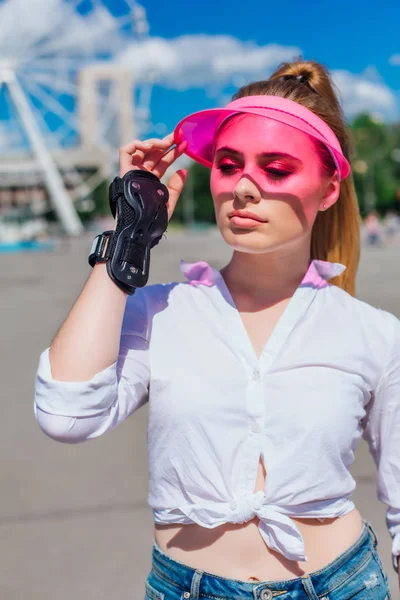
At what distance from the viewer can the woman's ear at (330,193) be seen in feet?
4.99

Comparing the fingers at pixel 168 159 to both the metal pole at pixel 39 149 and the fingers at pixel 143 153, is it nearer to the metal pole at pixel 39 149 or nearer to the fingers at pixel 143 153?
the fingers at pixel 143 153

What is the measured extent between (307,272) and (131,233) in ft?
1.44

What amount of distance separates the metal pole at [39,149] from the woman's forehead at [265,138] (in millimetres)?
40230

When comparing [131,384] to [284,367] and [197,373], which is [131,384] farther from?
[284,367]

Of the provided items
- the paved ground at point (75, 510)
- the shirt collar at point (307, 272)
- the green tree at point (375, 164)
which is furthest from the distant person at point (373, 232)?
the green tree at point (375, 164)

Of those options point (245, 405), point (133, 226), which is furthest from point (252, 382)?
point (133, 226)

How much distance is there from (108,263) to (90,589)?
6.13 feet

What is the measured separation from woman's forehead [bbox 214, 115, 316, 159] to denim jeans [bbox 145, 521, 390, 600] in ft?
2.69

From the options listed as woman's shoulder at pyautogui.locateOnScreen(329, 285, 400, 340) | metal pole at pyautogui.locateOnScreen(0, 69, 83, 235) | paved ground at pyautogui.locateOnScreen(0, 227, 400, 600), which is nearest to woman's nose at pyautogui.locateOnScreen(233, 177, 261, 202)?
woman's shoulder at pyautogui.locateOnScreen(329, 285, 400, 340)

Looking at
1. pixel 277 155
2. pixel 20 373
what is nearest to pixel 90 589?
pixel 277 155

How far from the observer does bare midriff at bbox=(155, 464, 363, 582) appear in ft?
4.45

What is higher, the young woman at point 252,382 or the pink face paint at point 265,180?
the pink face paint at point 265,180

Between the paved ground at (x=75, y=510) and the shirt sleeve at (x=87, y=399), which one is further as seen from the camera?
the paved ground at (x=75, y=510)

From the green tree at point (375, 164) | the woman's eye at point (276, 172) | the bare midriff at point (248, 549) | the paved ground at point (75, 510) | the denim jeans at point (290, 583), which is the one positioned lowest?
the paved ground at point (75, 510)
